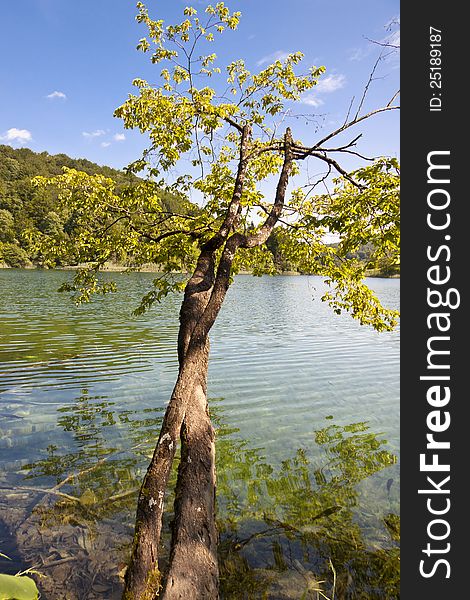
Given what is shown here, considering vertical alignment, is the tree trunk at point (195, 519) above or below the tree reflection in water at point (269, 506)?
above

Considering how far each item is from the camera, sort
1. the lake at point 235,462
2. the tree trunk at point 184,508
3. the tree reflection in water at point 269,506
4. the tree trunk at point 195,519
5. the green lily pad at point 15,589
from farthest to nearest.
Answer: the lake at point 235,462 < the tree reflection in water at point 269,506 < the tree trunk at point 195,519 < the tree trunk at point 184,508 < the green lily pad at point 15,589

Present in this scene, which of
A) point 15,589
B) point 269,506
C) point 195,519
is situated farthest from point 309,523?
point 15,589

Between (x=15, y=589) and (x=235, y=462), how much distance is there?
7.84 m

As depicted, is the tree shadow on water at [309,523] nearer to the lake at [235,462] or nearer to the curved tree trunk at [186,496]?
the lake at [235,462]

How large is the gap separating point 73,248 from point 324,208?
6183 millimetres

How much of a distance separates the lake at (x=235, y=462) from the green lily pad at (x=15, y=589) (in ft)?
10.2

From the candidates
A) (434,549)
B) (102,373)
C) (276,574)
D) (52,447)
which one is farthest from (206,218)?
(102,373)

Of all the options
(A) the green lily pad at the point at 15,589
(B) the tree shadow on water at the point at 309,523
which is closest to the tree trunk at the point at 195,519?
(B) the tree shadow on water at the point at 309,523

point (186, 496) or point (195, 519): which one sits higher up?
point (186, 496)

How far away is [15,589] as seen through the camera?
164 centimetres

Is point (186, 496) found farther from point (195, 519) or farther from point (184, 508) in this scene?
point (195, 519)

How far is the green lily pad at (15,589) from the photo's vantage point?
159 centimetres

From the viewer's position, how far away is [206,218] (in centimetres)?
995

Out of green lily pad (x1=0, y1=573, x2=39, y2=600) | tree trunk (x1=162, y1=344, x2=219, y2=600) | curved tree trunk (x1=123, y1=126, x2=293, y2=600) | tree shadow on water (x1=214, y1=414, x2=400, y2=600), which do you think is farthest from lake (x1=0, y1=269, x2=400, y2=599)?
green lily pad (x1=0, y1=573, x2=39, y2=600)
